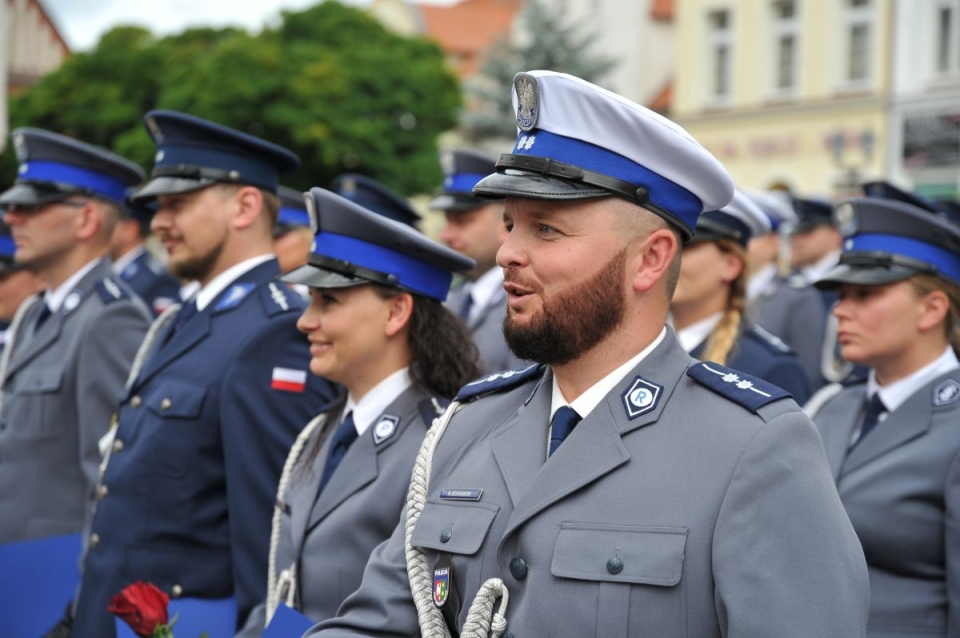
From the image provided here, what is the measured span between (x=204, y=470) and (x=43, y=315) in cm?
186

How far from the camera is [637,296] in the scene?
2.50 metres

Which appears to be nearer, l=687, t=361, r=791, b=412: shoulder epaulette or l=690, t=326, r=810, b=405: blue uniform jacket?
l=687, t=361, r=791, b=412: shoulder epaulette

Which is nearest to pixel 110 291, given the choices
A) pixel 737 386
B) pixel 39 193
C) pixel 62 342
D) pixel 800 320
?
pixel 62 342

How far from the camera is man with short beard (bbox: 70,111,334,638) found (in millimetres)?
3926

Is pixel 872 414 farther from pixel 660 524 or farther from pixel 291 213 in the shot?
pixel 291 213

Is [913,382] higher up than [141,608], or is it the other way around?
A: [141,608]

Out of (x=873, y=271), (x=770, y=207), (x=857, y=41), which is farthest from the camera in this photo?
(x=857, y=41)

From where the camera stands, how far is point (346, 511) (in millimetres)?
3383

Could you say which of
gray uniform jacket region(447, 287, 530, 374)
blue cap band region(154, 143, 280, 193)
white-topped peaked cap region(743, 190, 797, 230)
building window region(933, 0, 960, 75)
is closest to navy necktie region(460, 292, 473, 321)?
gray uniform jacket region(447, 287, 530, 374)

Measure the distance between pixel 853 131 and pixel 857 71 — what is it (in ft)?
4.91

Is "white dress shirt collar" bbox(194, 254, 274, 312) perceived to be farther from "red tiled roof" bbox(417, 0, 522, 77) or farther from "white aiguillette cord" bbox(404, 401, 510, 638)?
"red tiled roof" bbox(417, 0, 522, 77)

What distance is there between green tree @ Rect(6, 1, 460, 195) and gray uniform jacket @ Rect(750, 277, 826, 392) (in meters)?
28.5

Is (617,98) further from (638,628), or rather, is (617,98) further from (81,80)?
(81,80)

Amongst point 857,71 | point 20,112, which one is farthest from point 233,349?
point 20,112
